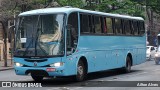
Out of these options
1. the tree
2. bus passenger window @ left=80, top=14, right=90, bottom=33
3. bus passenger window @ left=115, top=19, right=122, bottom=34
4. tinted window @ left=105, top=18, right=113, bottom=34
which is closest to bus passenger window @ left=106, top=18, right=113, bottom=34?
tinted window @ left=105, top=18, right=113, bottom=34

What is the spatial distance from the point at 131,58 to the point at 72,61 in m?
8.27

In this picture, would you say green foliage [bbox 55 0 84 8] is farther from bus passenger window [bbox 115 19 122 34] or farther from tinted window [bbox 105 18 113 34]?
tinted window [bbox 105 18 113 34]

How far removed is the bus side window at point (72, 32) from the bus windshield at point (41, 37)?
0.40m

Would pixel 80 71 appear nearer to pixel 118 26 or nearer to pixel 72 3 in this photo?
pixel 118 26

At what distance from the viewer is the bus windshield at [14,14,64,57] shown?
16.4 meters

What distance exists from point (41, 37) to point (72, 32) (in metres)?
1.28

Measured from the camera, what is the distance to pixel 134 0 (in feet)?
156

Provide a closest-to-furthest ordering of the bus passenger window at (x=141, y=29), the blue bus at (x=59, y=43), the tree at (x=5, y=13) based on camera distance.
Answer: the blue bus at (x=59, y=43) < the bus passenger window at (x=141, y=29) < the tree at (x=5, y=13)

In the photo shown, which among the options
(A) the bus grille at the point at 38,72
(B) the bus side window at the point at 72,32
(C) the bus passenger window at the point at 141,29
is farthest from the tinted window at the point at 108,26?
(A) the bus grille at the point at 38,72

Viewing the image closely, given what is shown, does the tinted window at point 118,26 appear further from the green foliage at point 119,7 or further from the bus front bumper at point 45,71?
the green foliage at point 119,7

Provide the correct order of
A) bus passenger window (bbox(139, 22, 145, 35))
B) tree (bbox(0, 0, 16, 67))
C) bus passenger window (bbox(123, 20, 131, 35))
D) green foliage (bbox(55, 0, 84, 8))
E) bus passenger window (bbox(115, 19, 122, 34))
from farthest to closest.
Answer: green foliage (bbox(55, 0, 84, 8))
tree (bbox(0, 0, 16, 67))
bus passenger window (bbox(139, 22, 145, 35))
bus passenger window (bbox(123, 20, 131, 35))
bus passenger window (bbox(115, 19, 122, 34))

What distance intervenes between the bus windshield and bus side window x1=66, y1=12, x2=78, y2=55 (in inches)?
15.7

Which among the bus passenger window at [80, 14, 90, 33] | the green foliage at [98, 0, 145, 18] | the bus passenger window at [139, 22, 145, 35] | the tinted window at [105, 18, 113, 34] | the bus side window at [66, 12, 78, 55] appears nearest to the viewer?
the bus side window at [66, 12, 78, 55]

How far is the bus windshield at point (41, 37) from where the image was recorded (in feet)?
53.8
